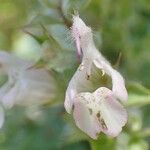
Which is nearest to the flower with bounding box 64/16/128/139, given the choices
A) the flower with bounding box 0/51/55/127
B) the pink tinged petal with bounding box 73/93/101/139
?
the pink tinged petal with bounding box 73/93/101/139

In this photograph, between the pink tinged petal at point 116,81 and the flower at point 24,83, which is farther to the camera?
the flower at point 24,83

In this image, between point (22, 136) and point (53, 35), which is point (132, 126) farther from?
point (22, 136)

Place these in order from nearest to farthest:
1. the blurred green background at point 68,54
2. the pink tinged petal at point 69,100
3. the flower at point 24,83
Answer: the pink tinged petal at point 69,100 < the blurred green background at point 68,54 < the flower at point 24,83

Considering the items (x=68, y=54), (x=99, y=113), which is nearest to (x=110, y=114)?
(x=99, y=113)

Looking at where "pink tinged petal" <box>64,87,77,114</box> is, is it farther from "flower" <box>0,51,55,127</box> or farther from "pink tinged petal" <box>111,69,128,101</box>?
"flower" <box>0,51,55,127</box>

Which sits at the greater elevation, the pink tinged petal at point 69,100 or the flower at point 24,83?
the pink tinged petal at point 69,100

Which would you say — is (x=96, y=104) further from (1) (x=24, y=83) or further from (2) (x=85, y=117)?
(1) (x=24, y=83)

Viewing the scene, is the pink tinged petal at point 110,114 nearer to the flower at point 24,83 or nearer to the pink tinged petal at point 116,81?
the pink tinged petal at point 116,81

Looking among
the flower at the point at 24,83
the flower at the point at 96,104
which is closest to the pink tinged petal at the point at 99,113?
the flower at the point at 96,104
